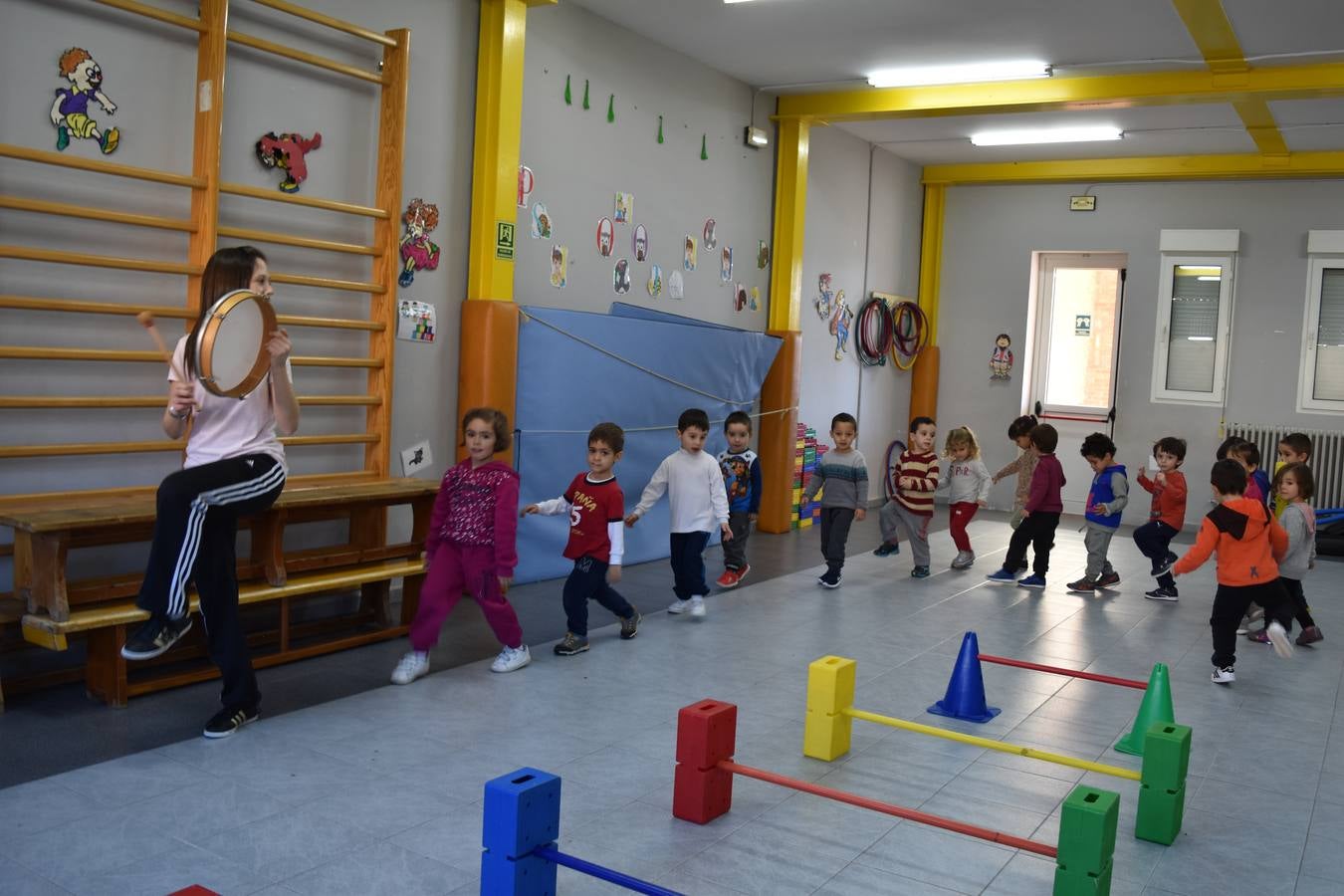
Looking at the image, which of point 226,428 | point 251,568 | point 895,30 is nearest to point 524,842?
point 226,428

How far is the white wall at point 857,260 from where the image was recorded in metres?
10.3

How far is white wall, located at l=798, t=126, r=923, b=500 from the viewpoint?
1026cm

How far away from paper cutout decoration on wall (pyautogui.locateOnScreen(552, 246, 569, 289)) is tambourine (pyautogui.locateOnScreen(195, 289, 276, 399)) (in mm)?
3326

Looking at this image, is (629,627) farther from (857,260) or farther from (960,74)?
(857,260)

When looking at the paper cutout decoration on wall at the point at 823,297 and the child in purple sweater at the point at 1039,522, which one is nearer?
the child in purple sweater at the point at 1039,522

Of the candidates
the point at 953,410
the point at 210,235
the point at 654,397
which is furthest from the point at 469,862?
the point at 953,410

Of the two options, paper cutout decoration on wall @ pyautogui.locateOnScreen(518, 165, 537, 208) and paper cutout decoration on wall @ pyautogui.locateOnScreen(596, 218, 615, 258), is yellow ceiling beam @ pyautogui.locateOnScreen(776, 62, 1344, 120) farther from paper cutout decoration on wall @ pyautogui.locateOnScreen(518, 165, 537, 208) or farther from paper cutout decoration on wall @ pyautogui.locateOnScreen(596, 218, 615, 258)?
paper cutout decoration on wall @ pyautogui.locateOnScreen(518, 165, 537, 208)

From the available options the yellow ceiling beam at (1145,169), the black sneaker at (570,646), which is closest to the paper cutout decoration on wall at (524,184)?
the black sneaker at (570,646)

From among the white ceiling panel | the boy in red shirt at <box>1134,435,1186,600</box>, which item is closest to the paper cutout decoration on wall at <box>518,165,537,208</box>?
the white ceiling panel

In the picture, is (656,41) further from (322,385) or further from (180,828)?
(180,828)

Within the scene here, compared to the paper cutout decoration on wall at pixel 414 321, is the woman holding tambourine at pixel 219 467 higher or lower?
lower

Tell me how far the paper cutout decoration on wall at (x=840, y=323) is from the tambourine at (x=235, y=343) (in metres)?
7.40

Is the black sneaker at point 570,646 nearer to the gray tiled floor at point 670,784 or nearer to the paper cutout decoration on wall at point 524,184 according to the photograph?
the gray tiled floor at point 670,784

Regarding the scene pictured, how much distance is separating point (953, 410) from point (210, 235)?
928cm
